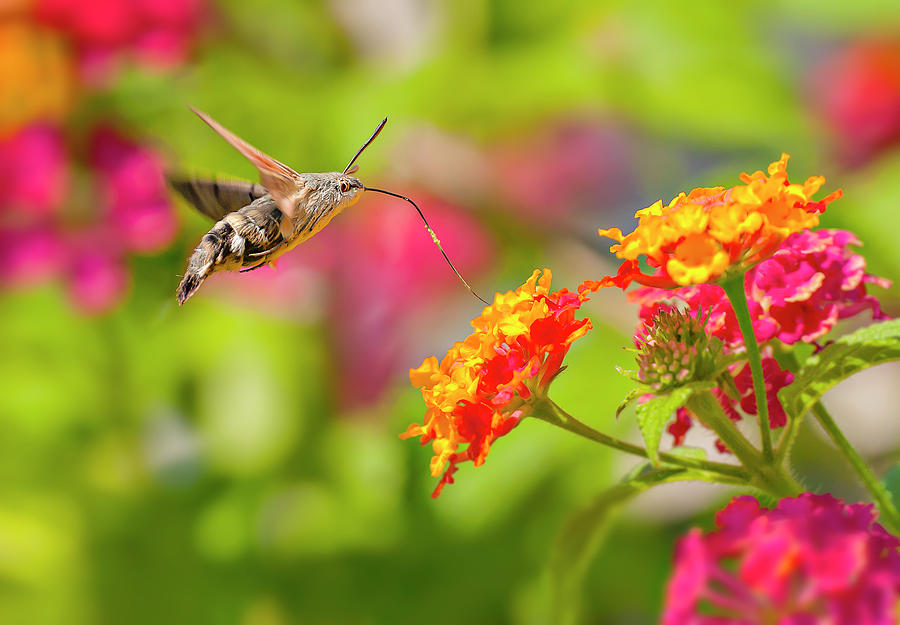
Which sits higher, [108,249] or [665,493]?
[108,249]

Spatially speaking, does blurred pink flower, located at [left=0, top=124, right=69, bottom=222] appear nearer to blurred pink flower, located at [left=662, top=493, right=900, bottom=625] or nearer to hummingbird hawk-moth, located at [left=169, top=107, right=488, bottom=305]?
hummingbird hawk-moth, located at [left=169, top=107, right=488, bottom=305]

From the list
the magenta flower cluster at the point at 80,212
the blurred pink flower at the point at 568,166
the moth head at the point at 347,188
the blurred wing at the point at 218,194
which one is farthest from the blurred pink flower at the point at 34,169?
the blurred pink flower at the point at 568,166

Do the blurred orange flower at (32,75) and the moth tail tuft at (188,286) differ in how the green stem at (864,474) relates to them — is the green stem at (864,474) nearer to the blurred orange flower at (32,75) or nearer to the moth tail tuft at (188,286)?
the moth tail tuft at (188,286)

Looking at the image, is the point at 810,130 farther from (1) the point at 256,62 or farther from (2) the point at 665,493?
(1) the point at 256,62

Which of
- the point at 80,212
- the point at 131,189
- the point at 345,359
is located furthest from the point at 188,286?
the point at 345,359

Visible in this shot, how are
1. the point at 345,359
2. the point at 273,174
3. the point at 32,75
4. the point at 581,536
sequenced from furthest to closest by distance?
the point at 345,359 < the point at 32,75 < the point at 273,174 < the point at 581,536

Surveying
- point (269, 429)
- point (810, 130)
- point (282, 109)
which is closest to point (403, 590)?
point (269, 429)

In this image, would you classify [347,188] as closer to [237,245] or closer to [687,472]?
[237,245]
